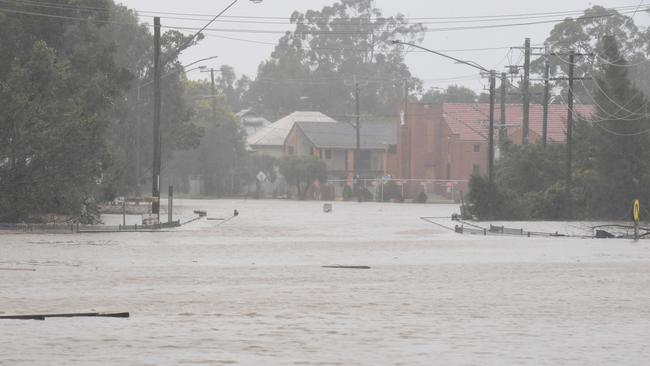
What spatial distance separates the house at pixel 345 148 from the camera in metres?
128

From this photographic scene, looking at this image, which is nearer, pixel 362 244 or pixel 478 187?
pixel 362 244

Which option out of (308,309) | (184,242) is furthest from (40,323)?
(184,242)

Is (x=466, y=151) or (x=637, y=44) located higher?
(x=637, y=44)

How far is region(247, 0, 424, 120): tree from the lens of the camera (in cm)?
17325

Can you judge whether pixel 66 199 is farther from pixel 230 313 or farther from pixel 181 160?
pixel 181 160

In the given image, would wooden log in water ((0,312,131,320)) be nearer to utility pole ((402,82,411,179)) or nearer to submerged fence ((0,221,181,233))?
submerged fence ((0,221,181,233))

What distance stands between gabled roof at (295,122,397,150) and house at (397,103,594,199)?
9.13 meters

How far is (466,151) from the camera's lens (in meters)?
111

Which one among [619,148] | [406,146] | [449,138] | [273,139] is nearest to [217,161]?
[406,146]

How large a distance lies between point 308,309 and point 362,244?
62.4ft

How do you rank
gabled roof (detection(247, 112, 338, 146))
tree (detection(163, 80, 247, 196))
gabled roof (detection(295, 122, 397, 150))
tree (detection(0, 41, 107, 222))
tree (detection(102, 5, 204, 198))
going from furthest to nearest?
gabled roof (detection(247, 112, 338, 146)) < gabled roof (detection(295, 122, 397, 150)) < tree (detection(163, 80, 247, 196)) < tree (detection(102, 5, 204, 198)) < tree (detection(0, 41, 107, 222))

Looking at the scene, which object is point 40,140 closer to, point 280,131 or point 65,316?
point 65,316

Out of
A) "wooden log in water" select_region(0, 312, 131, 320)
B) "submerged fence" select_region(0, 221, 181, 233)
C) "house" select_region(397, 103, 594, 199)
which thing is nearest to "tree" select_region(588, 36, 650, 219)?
"submerged fence" select_region(0, 221, 181, 233)

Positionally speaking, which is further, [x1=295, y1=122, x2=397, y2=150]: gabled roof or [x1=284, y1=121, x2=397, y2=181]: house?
[x1=295, y1=122, x2=397, y2=150]: gabled roof
